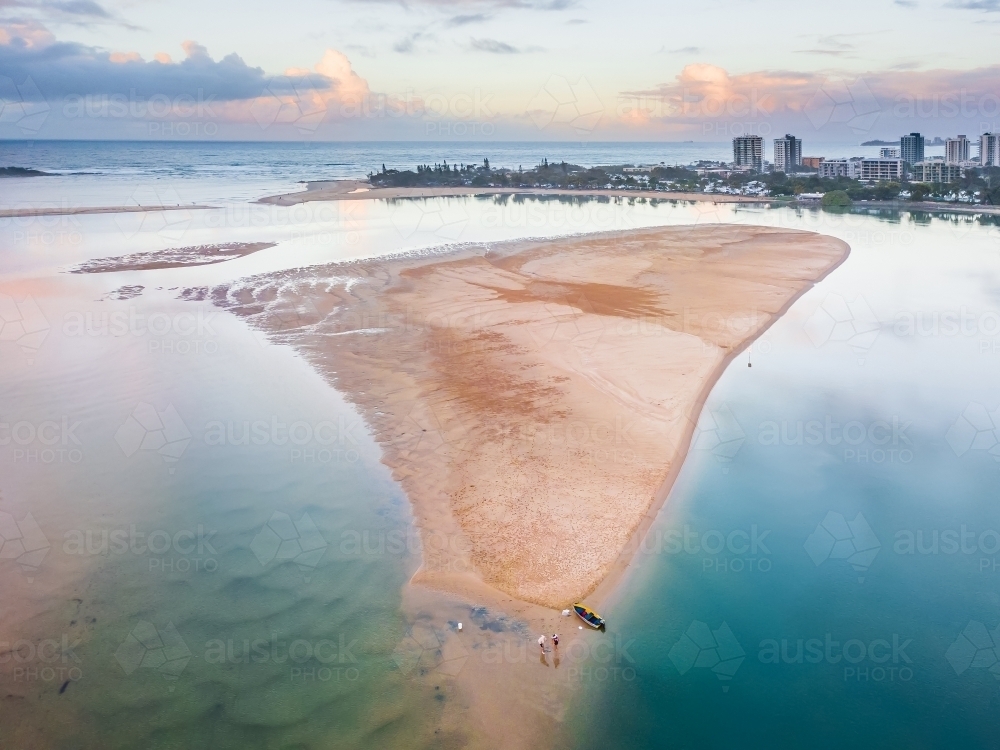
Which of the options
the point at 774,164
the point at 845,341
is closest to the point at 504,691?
the point at 845,341

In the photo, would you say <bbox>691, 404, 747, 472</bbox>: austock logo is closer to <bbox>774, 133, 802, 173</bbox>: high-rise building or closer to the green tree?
the green tree

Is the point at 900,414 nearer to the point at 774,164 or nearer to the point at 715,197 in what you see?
the point at 715,197

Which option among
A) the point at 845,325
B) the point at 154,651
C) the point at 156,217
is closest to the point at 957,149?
the point at 845,325

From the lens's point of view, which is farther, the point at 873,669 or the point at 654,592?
the point at 654,592

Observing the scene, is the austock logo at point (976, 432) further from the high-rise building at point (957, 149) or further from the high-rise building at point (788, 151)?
the high-rise building at point (957, 149)

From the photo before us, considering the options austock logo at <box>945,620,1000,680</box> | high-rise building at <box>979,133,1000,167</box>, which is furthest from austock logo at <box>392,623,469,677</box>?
high-rise building at <box>979,133,1000,167</box>

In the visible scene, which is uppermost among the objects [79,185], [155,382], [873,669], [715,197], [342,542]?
[79,185]
